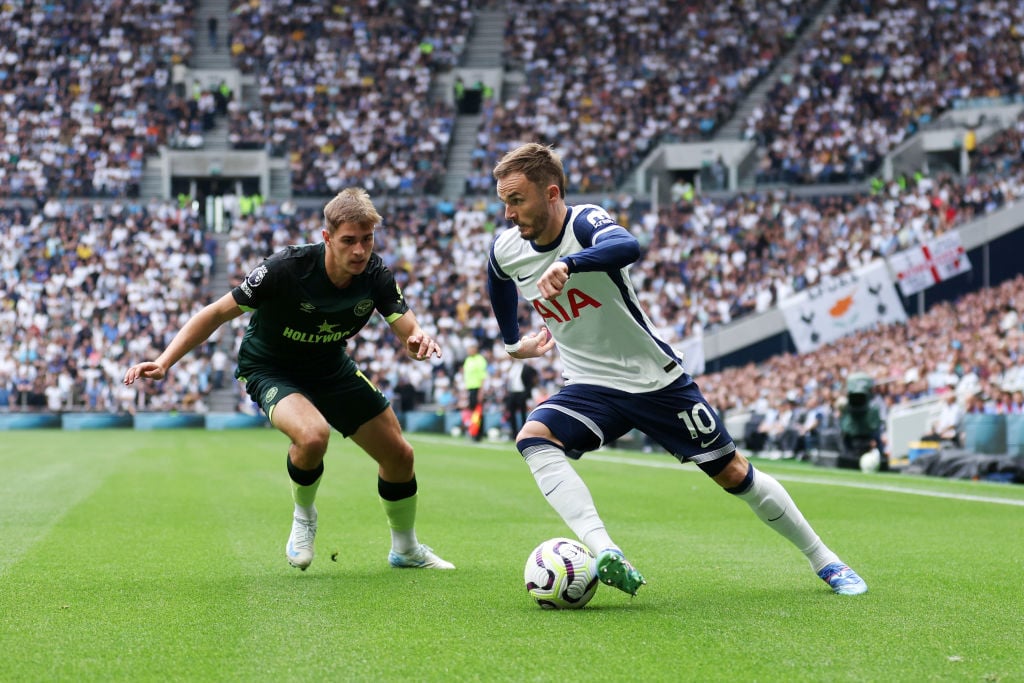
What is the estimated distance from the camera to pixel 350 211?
696 centimetres

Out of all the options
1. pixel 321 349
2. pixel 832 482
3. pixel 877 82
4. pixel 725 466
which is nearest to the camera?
pixel 725 466

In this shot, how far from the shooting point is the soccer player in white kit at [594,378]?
6.31 m

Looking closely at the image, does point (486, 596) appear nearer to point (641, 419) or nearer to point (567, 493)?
point (567, 493)

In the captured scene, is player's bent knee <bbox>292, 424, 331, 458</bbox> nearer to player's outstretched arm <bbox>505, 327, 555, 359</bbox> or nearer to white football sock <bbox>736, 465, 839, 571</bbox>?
player's outstretched arm <bbox>505, 327, 555, 359</bbox>

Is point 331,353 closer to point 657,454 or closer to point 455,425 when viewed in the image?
point 657,454

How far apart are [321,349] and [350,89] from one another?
1675 inches

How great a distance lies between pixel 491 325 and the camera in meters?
39.1

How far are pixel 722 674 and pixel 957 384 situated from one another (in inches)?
835

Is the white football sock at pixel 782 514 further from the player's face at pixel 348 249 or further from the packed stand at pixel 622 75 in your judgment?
the packed stand at pixel 622 75

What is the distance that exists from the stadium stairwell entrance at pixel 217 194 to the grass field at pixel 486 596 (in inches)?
1263

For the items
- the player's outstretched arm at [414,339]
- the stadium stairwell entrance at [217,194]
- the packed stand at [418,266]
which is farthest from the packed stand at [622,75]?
the player's outstretched arm at [414,339]

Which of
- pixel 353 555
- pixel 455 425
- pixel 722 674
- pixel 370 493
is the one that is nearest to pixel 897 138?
pixel 455 425

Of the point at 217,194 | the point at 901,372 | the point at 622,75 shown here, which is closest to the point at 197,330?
the point at 901,372

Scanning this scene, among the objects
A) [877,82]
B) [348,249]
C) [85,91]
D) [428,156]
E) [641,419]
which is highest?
[85,91]
